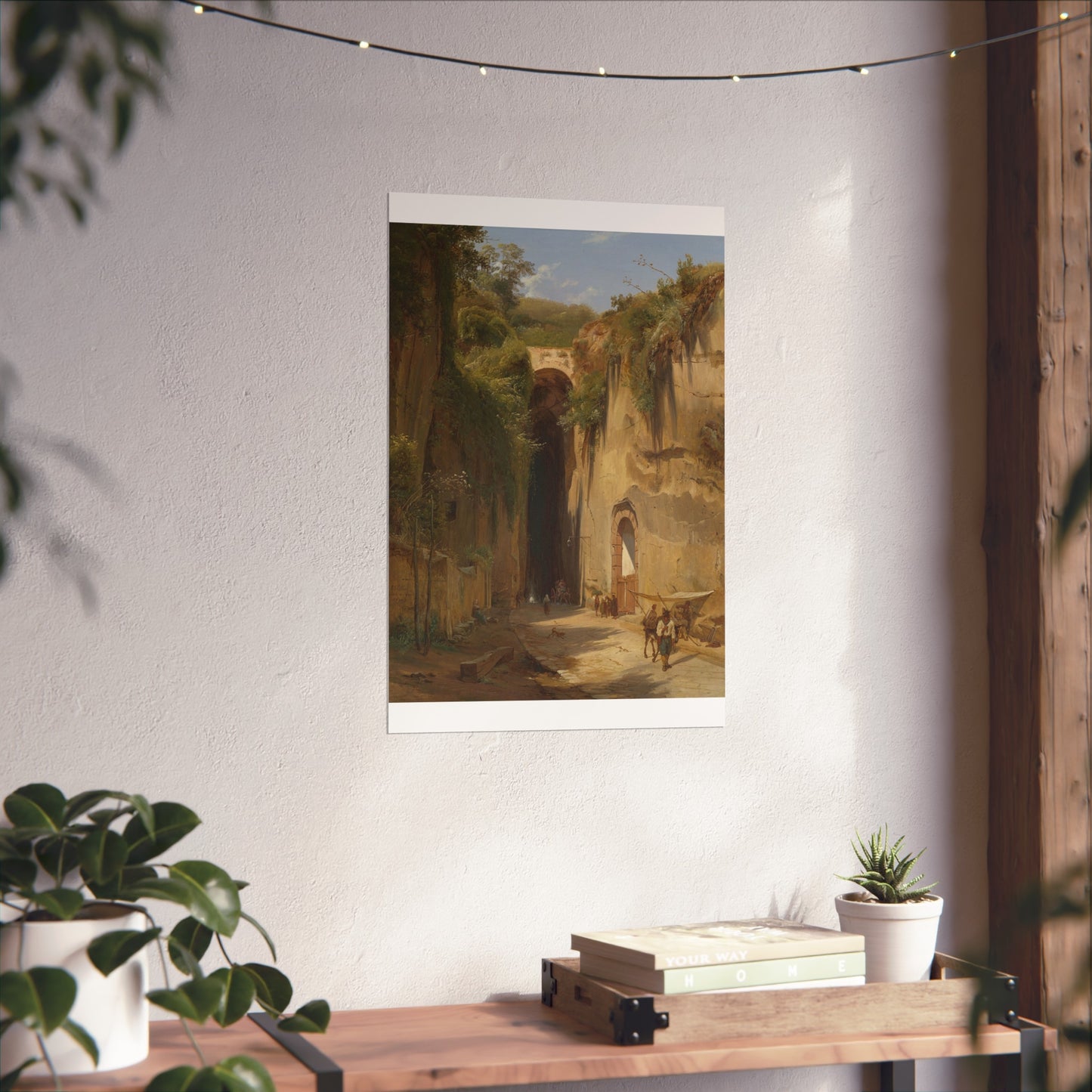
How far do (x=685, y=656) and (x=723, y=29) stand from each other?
42.8 inches

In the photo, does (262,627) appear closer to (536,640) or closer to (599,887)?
(536,640)

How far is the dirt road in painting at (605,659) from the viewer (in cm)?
201

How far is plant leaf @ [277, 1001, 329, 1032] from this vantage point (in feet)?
5.26

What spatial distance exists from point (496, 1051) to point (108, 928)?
1.76 ft

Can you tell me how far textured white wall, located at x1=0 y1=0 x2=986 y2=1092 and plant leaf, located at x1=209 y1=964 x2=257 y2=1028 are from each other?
350mm

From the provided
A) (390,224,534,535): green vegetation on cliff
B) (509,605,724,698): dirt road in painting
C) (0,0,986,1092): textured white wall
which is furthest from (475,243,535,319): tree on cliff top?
(509,605,724,698): dirt road in painting

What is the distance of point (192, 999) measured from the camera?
1457 mm

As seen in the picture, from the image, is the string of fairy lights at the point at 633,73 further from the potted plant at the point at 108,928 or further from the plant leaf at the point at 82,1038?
the plant leaf at the point at 82,1038

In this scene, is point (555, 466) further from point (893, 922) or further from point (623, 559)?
point (893, 922)

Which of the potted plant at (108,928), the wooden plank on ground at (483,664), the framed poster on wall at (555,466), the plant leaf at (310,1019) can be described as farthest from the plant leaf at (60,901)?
the wooden plank on ground at (483,664)

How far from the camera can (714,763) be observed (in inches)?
81.0

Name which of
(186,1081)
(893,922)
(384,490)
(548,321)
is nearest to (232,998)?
(186,1081)

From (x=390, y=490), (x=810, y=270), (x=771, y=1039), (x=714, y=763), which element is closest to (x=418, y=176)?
(x=390, y=490)

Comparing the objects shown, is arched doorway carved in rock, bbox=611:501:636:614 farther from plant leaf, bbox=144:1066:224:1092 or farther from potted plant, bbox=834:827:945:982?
plant leaf, bbox=144:1066:224:1092
